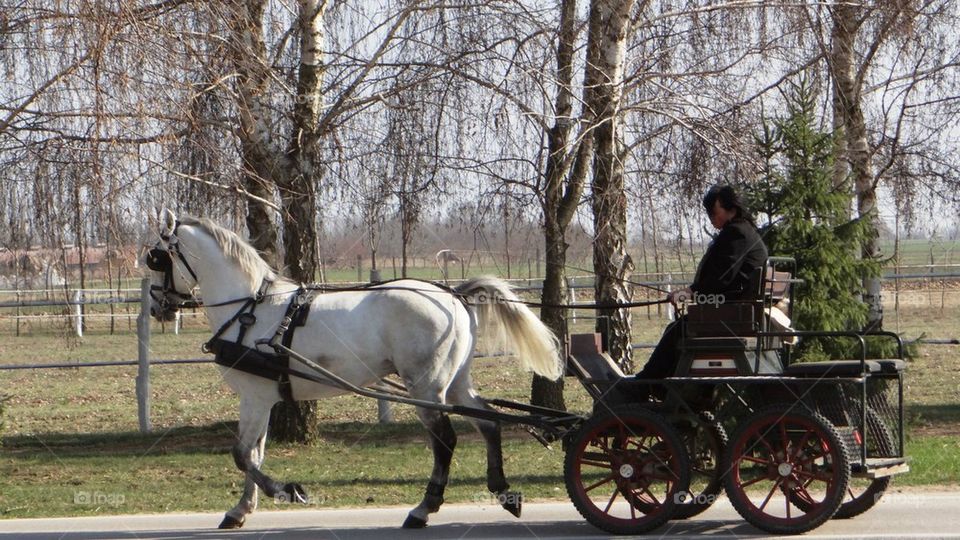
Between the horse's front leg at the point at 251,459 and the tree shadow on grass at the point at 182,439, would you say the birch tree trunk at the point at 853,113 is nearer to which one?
the tree shadow on grass at the point at 182,439

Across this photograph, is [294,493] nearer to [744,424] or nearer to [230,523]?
[230,523]

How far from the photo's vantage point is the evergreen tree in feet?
33.4

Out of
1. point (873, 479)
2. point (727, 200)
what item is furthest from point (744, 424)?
point (727, 200)

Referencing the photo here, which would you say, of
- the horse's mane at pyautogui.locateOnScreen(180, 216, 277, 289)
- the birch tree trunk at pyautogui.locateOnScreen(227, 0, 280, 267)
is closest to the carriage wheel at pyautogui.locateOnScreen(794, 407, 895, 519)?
the horse's mane at pyautogui.locateOnScreen(180, 216, 277, 289)

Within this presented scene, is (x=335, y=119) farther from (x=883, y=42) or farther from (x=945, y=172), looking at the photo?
(x=945, y=172)

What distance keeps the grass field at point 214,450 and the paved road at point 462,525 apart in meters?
0.60

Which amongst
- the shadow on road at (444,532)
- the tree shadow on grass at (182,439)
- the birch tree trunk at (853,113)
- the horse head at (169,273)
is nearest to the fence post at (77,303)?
the tree shadow on grass at (182,439)

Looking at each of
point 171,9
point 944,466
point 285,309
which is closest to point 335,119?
point 171,9

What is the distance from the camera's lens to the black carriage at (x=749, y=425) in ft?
24.4

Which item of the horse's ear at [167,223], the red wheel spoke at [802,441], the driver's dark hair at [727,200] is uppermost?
the driver's dark hair at [727,200]

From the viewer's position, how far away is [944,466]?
1056 cm

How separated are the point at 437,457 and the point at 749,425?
7.50 ft

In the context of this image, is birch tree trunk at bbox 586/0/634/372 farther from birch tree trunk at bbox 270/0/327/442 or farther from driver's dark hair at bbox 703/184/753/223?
driver's dark hair at bbox 703/184/753/223

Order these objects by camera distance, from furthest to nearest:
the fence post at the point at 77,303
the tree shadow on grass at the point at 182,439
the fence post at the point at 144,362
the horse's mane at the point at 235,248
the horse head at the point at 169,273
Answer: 1. the fence post at the point at 144,362
2. the tree shadow on grass at the point at 182,439
3. the fence post at the point at 77,303
4. the horse's mane at the point at 235,248
5. the horse head at the point at 169,273
